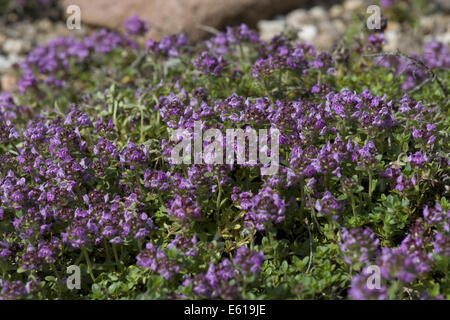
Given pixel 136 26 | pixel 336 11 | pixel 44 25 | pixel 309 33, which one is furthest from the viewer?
pixel 44 25

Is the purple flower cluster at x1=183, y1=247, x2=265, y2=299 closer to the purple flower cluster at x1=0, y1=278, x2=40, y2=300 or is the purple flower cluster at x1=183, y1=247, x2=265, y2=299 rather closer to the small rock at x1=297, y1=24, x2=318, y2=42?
the purple flower cluster at x1=0, y1=278, x2=40, y2=300

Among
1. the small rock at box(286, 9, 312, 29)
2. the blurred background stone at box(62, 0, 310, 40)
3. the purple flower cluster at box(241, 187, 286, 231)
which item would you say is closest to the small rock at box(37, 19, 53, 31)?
the blurred background stone at box(62, 0, 310, 40)

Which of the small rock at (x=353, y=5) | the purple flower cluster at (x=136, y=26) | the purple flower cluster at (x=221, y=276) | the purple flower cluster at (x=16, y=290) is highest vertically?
the small rock at (x=353, y=5)

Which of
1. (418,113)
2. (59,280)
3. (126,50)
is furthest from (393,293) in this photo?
(126,50)

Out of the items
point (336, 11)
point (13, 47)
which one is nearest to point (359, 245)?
point (336, 11)

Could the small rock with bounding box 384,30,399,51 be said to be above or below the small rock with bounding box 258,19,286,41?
below

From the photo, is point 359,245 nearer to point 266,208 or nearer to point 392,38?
point 266,208

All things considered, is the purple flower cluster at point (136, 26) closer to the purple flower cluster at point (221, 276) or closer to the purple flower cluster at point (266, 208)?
the purple flower cluster at point (266, 208)

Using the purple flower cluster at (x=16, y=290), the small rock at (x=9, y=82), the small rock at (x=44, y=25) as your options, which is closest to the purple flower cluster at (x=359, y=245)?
the purple flower cluster at (x=16, y=290)
